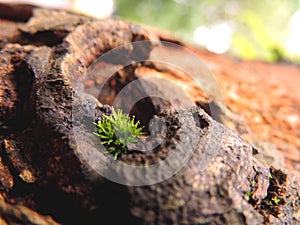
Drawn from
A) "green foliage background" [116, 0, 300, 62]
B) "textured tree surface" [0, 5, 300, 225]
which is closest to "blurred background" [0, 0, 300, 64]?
"green foliage background" [116, 0, 300, 62]

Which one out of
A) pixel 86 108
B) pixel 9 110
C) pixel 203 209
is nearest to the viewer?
pixel 203 209

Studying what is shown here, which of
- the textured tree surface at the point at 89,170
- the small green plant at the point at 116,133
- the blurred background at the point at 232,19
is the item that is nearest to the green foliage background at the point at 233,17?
the blurred background at the point at 232,19

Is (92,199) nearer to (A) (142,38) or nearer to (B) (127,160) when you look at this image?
(B) (127,160)

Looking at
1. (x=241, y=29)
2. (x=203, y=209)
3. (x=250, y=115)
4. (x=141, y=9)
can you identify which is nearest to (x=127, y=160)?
(x=203, y=209)

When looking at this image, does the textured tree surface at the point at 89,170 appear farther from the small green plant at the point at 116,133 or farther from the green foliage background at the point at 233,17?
the green foliage background at the point at 233,17

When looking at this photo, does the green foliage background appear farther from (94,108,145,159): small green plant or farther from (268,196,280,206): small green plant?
(94,108,145,159): small green plant
